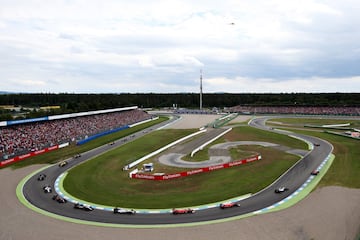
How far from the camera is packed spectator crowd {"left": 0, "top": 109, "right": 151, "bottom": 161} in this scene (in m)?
54.2

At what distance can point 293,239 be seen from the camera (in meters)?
22.8

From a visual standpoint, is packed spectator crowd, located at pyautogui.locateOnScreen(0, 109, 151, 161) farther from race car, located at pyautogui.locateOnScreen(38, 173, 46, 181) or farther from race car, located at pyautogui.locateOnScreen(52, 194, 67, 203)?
race car, located at pyautogui.locateOnScreen(52, 194, 67, 203)

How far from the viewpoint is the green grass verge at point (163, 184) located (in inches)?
1249

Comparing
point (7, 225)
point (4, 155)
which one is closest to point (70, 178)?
point (7, 225)

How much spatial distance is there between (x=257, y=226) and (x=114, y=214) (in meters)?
12.6

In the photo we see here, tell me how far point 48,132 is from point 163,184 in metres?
37.9

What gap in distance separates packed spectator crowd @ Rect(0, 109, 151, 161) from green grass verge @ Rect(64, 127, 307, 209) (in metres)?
15.6

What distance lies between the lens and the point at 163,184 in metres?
36.8

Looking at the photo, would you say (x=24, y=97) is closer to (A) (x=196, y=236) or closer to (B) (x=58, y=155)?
(B) (x=58, y=155)

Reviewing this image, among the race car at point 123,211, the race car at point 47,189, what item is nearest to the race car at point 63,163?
the race car at point 47,189

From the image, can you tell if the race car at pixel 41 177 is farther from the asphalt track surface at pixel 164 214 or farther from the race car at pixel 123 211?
the race car at pixel 123 211

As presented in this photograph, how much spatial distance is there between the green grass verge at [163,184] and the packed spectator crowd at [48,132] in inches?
614

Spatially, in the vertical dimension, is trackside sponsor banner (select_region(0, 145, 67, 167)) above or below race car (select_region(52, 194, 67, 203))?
above

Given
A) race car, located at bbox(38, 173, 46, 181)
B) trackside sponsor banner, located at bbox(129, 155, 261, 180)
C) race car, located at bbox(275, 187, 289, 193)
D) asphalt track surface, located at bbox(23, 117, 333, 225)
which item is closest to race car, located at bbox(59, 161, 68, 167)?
asphalt track surface, located at bbox(23, 117, 333, 225)
